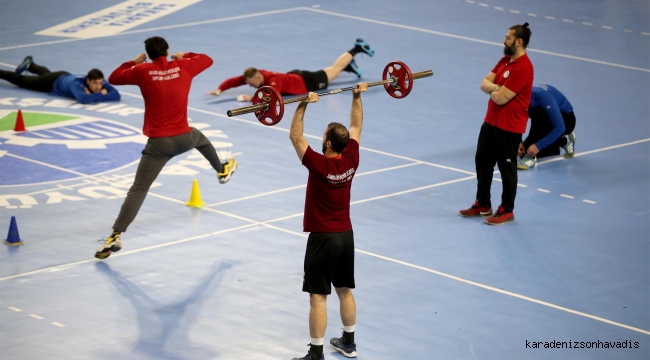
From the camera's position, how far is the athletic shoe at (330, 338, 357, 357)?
8.54 metres

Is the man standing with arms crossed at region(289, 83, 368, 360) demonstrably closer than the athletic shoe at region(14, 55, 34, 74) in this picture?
Yes

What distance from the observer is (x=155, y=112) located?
1070 centimetres

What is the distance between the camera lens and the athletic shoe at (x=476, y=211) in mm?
12195

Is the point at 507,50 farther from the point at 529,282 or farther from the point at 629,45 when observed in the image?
the point at 629,45

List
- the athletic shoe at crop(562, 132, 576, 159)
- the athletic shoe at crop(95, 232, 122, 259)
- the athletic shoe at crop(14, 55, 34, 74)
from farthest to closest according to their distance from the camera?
the athletic shoe at crop(14, 55, 34, 74)
the athletic shoe at crop(562, 132, 576, 159)
the athletic shoe at crop(95, 232, 122, 259)

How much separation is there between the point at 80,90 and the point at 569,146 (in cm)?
832

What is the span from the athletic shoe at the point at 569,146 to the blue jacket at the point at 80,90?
7750 millimetres

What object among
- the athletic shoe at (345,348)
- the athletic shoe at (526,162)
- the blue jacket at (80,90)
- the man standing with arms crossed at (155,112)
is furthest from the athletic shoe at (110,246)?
the blue jacket at (80,90)

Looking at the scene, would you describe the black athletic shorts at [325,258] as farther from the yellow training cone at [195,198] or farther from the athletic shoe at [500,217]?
A: the yellow training cone at [195,198]

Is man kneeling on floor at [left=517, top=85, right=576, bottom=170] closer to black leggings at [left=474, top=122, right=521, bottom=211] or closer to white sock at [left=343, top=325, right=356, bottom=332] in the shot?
black leggings at [left=474, top=122, right=521, bottom=211]

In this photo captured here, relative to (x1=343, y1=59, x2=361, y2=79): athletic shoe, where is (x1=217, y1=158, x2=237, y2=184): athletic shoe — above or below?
below

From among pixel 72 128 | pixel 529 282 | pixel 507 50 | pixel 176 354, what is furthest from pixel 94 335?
pixel 72 128

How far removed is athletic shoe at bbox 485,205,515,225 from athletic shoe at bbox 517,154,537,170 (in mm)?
2253

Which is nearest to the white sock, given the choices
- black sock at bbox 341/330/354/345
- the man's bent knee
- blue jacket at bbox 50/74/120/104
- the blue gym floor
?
black sock at bbox 341/330/354/345
